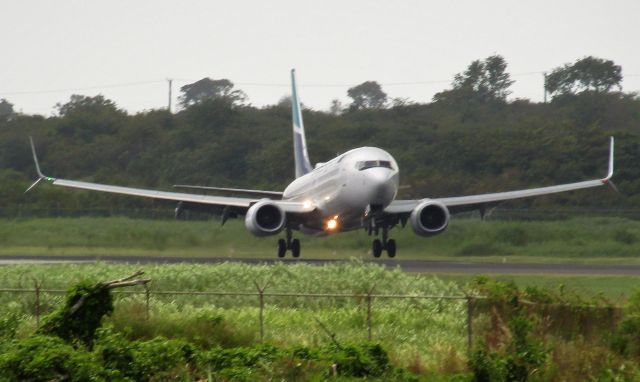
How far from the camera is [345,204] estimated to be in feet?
139

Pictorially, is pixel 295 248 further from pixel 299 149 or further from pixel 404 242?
pixel 299 149

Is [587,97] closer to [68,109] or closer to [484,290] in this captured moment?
[68,109]

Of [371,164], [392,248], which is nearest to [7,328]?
[371,164]

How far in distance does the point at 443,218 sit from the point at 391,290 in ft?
56.7

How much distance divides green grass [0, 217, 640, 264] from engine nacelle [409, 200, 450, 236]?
67.0 inches

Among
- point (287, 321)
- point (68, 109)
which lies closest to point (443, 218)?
point (287, 321)

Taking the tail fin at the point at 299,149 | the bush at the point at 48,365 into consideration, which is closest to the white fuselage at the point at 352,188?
the tail fin at the point at 299,149

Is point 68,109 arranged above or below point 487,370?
above

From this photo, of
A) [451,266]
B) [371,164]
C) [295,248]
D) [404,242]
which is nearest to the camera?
[451,266]

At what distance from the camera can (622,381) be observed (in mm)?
17406

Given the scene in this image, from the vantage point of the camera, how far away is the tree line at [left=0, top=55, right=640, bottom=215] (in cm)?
6303

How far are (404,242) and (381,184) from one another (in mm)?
7039

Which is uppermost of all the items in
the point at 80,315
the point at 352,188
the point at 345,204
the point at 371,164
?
the point at 371,164

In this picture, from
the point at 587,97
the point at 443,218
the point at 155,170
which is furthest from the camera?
the point at 587,97
